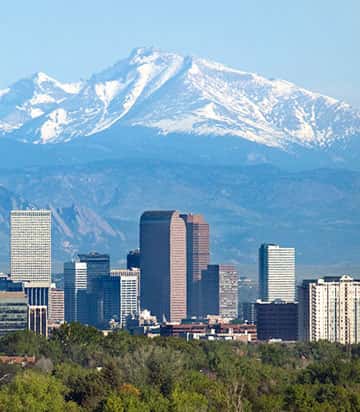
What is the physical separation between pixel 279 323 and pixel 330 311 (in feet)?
44.9

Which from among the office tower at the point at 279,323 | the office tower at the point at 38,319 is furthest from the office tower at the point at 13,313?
the office tower at the point at 279,323

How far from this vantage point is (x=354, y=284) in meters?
188

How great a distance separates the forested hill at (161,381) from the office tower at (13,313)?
78.5m

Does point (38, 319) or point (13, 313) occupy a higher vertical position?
point (13, 313)

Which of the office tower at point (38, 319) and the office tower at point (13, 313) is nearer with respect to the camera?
the office tower at point (13, 313)

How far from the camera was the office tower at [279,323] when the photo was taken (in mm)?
189250

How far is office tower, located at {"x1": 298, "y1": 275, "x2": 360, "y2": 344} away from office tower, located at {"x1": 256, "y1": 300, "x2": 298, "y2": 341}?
7.40 ft

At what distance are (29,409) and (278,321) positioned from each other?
5299 inches

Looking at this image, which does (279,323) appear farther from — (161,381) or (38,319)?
(161,381)

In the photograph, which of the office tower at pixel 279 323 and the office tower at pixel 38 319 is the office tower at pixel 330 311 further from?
the office tower at pixel 38 319

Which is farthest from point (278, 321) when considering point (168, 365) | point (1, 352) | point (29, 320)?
point (168, 365)

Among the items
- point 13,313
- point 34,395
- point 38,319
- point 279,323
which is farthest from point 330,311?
point 34,395

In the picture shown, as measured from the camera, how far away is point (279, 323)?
195000mm

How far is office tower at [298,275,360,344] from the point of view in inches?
7092
